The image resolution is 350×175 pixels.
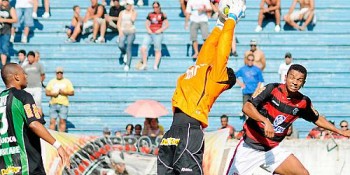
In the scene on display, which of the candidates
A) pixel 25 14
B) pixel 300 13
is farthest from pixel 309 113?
pixel 25 14

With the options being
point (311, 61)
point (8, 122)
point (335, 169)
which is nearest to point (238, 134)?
point (335, 169)

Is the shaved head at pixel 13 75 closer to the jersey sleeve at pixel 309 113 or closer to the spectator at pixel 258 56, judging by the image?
the jersey sleeve at pixel 309 113

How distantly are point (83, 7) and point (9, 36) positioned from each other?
281cm

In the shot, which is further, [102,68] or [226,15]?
[102,68]

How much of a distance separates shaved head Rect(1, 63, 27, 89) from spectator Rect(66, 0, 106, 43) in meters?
13.4

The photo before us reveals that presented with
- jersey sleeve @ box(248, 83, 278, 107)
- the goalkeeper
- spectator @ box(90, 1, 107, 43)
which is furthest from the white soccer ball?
spectator @ box(90, 1, 107, 43)

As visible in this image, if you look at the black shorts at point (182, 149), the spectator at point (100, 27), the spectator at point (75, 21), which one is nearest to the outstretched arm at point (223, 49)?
the black shorts at point (182, 149)

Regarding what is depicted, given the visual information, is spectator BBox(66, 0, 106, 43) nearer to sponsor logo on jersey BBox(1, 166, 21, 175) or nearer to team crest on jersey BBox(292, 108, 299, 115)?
team crest on jersey BBox(292, 108, 299, 115)

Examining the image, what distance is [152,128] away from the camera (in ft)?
58.7

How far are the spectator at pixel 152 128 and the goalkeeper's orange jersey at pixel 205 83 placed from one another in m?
5.52

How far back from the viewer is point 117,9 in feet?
75.8

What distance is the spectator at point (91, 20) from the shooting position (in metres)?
23.3

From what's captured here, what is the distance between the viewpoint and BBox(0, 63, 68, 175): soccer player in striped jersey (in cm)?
964

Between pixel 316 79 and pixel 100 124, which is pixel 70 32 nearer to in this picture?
pixel 100 124
